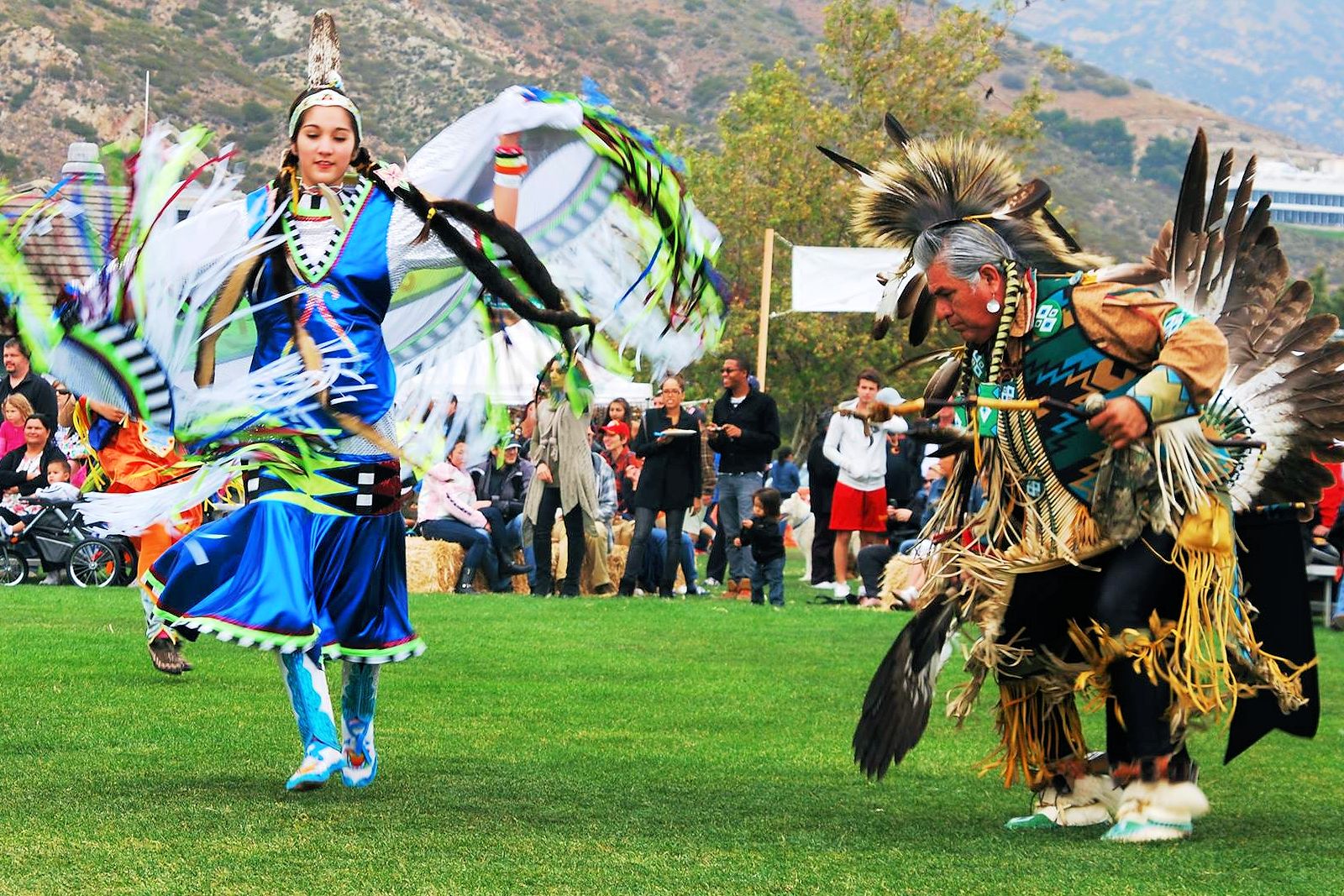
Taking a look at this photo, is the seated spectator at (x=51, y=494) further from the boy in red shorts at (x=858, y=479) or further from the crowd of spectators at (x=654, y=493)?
the boy in red shorts at (x=858, y=479)

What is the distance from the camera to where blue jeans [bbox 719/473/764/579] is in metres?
15.4

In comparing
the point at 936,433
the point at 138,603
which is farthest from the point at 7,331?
the point at 138,603

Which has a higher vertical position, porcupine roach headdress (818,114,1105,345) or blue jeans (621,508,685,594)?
porcupine roach headdress (818,114,1105,345)

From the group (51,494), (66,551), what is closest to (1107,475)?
(51,494)

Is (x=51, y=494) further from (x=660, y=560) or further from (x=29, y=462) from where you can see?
(x=660, y=560)

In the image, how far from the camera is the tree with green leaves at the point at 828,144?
40562 mm

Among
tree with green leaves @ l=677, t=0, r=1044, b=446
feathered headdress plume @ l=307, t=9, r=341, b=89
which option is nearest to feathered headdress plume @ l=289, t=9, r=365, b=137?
feathered headdress plume @ l=307, t=9, r=341, b=89

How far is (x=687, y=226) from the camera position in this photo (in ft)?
21.1

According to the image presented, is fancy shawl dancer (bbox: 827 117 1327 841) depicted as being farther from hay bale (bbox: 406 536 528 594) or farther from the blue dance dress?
hay bale (bbox: 406 536 528 594)

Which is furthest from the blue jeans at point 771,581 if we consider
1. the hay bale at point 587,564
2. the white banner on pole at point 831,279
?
the white banner on pole at point 831,279

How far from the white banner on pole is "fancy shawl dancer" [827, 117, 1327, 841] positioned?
16276 mm

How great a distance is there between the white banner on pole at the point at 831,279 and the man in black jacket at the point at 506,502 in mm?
6701

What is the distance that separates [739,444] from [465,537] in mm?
2345

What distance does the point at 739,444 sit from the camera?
15062 mm
